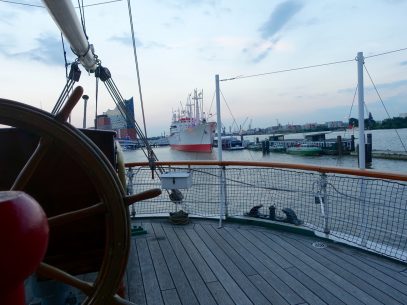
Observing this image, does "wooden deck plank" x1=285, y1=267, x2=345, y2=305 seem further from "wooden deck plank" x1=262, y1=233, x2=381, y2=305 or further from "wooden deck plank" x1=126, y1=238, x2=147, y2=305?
"wooden deck plank" x1=126, y1=238, x2=147, y2=305

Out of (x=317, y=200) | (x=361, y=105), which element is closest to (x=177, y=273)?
(x=317, y=200)

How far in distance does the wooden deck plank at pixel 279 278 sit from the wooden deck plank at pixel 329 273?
0.58 feet

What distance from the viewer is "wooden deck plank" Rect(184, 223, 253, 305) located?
196 cm

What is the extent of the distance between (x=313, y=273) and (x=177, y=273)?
100 cm

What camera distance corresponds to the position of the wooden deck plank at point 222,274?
196cm

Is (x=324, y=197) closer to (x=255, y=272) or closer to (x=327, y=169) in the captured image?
(x=327, y=169)

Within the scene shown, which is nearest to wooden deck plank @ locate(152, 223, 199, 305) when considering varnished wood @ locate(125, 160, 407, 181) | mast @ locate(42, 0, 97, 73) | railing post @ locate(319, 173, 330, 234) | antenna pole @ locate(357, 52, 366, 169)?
varnished wood @ locate(125, 160, 407, 181)

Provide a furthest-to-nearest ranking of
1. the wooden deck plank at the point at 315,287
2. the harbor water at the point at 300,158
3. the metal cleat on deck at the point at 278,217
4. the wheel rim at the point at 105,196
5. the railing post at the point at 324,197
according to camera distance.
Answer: the harbor water at the point at 300,158, the metal cleat on deck at the point at 278,217, the railing post at the point at 324,197, the wooden deck plank at the point at 315,287, the wheel rim at the point at 105,196

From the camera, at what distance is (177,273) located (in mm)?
2348

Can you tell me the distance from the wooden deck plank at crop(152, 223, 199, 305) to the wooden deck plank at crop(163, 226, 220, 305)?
0.09 ft

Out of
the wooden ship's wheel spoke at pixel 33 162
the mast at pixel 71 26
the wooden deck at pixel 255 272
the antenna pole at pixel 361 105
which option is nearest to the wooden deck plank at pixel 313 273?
the wooden deck at pixel 255 272

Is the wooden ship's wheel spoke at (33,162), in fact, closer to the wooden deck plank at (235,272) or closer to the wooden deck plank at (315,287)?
the wooden deck plank at (235,272)

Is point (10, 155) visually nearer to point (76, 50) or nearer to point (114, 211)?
point (114, 211)

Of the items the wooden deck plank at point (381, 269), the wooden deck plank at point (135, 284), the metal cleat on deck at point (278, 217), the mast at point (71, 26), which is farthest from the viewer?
the metal cleat on deck at point (278, 217)
